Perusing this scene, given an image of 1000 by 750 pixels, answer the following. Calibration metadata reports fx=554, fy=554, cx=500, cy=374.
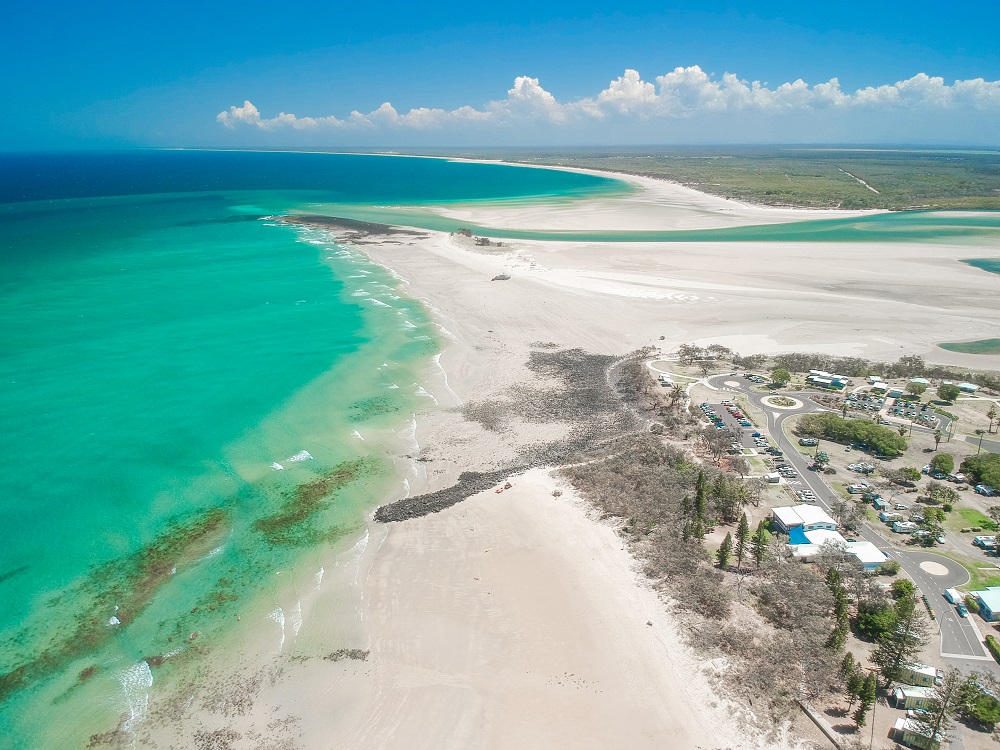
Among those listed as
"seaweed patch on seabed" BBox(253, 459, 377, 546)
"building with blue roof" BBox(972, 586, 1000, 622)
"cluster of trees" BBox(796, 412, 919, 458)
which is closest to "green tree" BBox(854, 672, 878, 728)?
"building with blue roof" BBox(972, 586, 1000, 622)

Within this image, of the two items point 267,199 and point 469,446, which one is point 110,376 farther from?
point 267,199

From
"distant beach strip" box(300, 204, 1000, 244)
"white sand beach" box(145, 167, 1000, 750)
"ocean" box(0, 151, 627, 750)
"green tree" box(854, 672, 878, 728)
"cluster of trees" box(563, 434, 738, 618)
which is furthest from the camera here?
"distant beach strip" box(300, 204, 1000, 244)

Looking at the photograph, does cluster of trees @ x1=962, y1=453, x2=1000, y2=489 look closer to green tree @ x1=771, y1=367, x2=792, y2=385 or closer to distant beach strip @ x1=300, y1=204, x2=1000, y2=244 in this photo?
green tree @ x1=771, y1=367, x2=792, y2=385

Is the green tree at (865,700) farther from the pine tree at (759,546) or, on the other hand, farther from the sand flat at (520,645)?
the pine tree at (759,546)

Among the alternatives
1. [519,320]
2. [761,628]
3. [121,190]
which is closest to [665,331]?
[519,320]

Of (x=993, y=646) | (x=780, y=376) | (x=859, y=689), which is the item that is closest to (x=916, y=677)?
(x=859, y=689)

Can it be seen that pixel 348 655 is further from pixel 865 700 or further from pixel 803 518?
pixel 803 518
